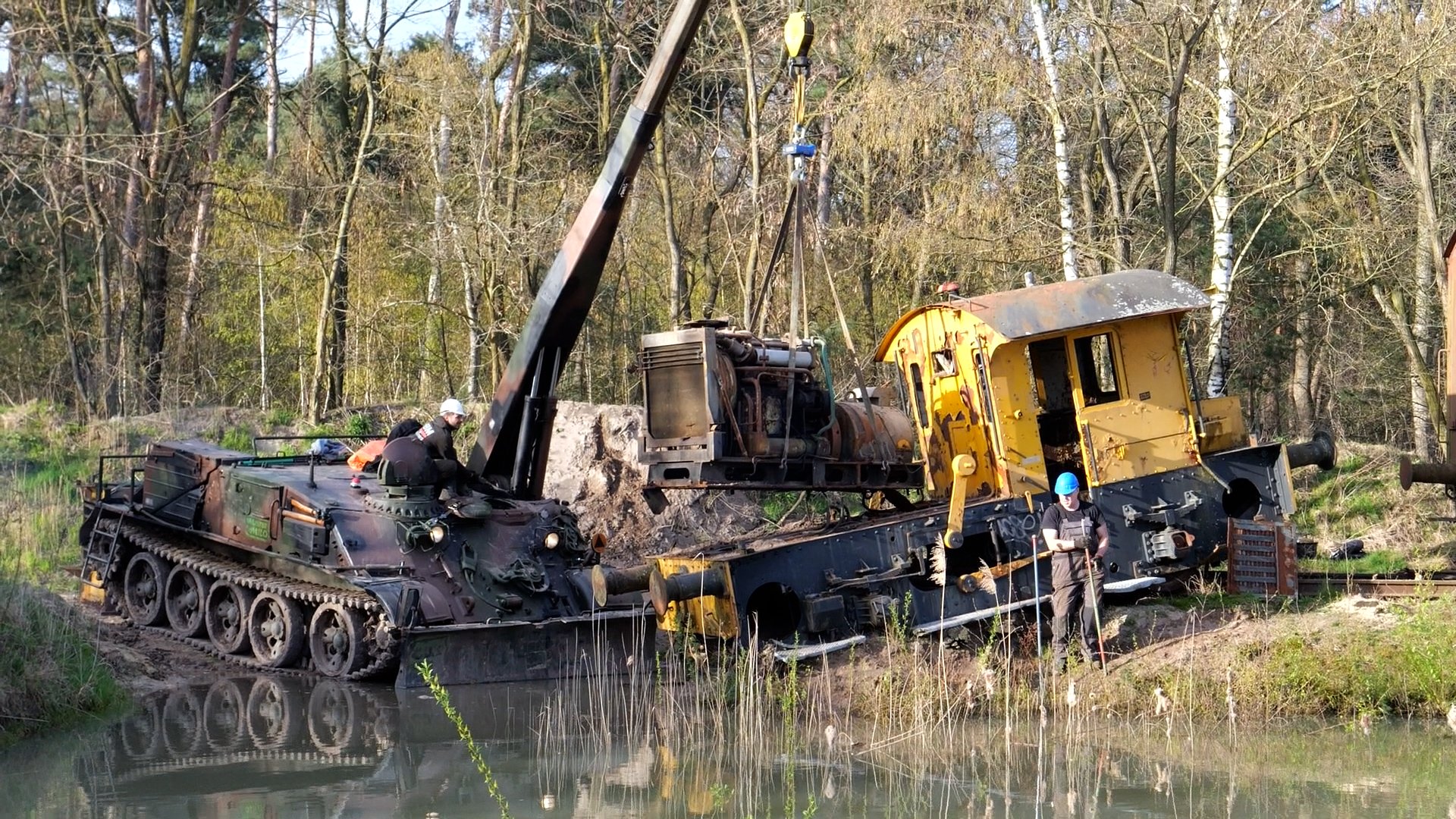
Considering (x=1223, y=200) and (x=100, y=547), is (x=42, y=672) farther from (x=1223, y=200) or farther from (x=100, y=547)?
(x=1223, y=200)

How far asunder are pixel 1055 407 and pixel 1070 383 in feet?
0.96

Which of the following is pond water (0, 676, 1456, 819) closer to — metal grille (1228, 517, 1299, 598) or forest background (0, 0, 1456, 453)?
metal grille (1228, 517, 1299, 598)

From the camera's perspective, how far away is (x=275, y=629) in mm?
12828

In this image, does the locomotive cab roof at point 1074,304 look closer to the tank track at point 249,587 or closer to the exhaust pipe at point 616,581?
the exhaust pipe at point 616,581

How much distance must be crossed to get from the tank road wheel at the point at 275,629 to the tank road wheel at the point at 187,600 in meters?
0.84

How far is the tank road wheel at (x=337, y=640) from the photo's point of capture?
1201cm

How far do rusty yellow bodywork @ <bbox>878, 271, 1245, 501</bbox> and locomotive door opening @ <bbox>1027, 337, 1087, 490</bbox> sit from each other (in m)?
0.08

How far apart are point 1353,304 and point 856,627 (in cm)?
1576

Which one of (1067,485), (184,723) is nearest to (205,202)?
(184,723)

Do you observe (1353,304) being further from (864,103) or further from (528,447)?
(528,447)

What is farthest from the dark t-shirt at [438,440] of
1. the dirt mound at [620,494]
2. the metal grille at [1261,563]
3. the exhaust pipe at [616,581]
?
the metal grille at [1261,563]

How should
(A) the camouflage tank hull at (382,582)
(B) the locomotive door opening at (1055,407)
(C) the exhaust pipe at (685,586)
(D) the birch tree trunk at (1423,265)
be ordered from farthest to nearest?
(D) the birch tree trunk at (1423,265) < (B) the locomotive door opening at (1055,407) < (A) the camouflage tank hull at (382,582) < (C) the exhaust pipe at (685,586)

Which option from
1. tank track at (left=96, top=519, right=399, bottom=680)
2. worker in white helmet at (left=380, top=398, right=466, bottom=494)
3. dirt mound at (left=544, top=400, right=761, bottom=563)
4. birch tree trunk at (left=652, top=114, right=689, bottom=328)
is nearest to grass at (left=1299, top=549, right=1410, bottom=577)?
dirt mound at (left=544, top=400, right=761, bottom=563)

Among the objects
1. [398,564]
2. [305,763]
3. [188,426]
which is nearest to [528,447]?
[398,564]
